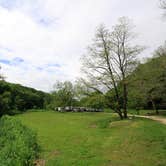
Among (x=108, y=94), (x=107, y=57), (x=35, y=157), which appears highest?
(x=107, y=57)

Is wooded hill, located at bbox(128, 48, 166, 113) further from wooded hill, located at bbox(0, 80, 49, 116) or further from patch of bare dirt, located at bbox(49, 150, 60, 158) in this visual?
wooded hill, located at bbox(0, 80, 49, 116)

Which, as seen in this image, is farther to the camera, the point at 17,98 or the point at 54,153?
Answer: the point at 17,98

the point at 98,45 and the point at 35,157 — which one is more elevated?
the point at 98,45

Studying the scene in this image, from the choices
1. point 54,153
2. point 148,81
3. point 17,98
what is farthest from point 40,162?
point 17,98

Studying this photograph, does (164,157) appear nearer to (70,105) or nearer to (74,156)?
(74,156)

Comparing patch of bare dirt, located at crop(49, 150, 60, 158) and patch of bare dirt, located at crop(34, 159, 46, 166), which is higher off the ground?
patch of bare dirt, located at crop(49, 150, 60, 158)

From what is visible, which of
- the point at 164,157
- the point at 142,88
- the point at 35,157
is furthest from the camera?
the point at 142,88

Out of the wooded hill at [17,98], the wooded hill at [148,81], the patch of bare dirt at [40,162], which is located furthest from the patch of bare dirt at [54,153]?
→ the wooded hill at [17,98]

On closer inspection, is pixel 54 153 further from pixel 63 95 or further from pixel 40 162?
pixel 63 95

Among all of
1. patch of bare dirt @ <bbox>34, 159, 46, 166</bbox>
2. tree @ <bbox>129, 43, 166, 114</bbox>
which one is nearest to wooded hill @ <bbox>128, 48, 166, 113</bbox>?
tree @ <bbox>129, 43, 166, 114</bbox>

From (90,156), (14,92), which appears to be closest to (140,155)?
(90,156)

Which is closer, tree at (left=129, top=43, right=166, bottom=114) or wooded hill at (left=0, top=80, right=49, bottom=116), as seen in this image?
tree at (left=129, top=43, right=166, bottom=114)

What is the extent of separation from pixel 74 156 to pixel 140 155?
2.85m

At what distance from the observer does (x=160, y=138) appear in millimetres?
14164
